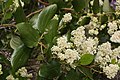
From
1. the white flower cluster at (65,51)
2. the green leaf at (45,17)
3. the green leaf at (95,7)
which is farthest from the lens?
the green leaf at (95,7)

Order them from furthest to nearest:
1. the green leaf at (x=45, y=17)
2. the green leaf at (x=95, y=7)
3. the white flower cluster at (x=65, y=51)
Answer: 1. the green leaf at (x=95, y=7)
2. the green leaf at (x=45, y=17)
3. the white flower cluster at (x=65, y=51)

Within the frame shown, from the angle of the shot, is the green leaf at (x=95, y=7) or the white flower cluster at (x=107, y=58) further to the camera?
the green leaf at (x=95, y=7)

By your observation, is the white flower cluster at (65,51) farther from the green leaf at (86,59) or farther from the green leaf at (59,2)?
the green leaf at (59,2)

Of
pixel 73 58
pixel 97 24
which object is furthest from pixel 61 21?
pixel 73 58

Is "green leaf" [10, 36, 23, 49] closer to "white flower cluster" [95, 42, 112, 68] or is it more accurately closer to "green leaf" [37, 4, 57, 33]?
"green leaf" [37, 4, 57, 33]

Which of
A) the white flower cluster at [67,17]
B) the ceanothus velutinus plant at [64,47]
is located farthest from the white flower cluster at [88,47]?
the white flower cluster at [67,17]

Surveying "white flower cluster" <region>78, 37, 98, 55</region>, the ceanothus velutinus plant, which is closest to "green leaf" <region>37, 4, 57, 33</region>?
the ceanothus velutinus plant

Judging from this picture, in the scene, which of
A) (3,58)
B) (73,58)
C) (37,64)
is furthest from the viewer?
(37,64)

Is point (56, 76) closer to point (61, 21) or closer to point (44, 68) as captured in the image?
point (44, 68)
